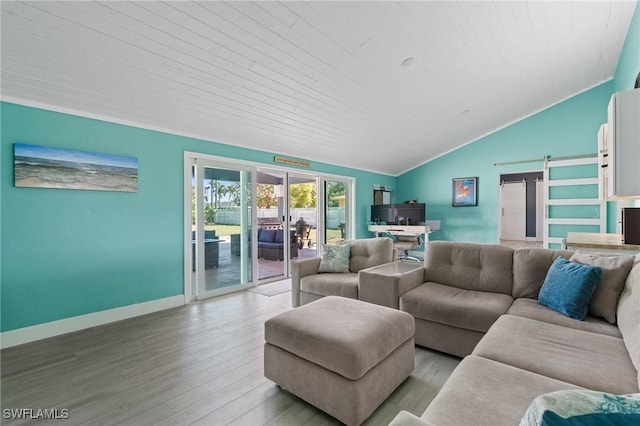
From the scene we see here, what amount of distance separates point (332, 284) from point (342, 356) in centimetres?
159

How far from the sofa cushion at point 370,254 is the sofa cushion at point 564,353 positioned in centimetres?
166

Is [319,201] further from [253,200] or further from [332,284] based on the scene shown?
[332,284]

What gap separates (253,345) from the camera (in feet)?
8.46

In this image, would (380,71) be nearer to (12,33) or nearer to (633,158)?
(633,158)

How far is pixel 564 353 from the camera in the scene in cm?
147

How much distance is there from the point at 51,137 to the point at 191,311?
2280mm

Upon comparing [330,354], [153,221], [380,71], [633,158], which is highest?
[380,71]

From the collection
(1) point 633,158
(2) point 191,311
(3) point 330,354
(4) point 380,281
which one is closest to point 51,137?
(2) point 191,311

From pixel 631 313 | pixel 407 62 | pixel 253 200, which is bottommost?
pixel 631 313

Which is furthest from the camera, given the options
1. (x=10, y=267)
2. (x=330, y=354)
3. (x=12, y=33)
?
(x=10, y=267)

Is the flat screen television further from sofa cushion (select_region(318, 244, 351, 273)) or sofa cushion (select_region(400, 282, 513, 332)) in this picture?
sofa cushion (select_region(400, 282, 513, 332))

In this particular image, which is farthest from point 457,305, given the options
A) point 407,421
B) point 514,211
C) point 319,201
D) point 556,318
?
point 514,211

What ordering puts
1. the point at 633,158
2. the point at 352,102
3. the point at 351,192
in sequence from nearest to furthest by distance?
the point at 633,158 → the point at 352,102 → the point at 351,192

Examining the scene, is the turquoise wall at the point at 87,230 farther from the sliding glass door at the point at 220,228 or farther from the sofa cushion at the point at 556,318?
the sofa cushion at the point at 556,318
